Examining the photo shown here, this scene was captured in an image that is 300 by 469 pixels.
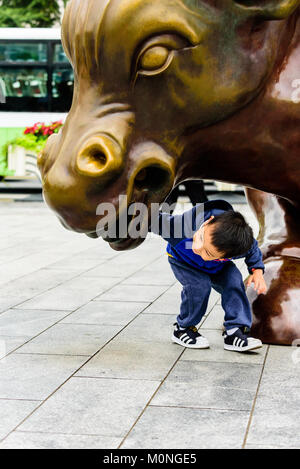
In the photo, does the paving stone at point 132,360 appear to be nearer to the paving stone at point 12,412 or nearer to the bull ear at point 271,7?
the paving stone at point 12,412

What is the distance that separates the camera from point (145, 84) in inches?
109

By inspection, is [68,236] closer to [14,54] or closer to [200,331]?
[200,331]

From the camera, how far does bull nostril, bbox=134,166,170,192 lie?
2.89 metres

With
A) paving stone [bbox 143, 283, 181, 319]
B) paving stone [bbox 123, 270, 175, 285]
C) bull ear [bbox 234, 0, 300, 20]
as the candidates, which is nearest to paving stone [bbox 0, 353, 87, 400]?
paving stone [bbox 143, 283, 181, 319]

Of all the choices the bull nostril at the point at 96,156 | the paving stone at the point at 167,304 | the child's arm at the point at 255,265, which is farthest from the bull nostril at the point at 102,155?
the paving stone at the point at 167,304

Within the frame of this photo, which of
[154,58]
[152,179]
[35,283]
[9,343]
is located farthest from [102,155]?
[35,283]

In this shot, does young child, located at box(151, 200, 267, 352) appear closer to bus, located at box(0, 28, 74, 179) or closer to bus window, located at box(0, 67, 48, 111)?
bus, located at box(0, 28, 74, 179)

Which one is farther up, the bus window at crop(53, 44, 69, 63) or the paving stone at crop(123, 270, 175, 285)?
the bus window at crop(53, 44, 69, 63)

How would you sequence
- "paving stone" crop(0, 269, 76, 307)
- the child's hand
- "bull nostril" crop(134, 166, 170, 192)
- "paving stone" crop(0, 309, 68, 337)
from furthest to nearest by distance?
1. "paving stone" crop(0, 269, 76, 307)
2. "paving stone" crop(0, 309, 68, 337)
3. the child's hand
4. "bull nostril" crop(134, 166, 170, 192)

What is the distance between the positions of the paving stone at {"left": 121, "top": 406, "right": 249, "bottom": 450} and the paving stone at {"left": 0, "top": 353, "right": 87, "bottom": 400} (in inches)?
20.7

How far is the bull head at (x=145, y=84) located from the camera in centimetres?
271

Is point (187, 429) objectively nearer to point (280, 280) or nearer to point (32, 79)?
point (280, 280)

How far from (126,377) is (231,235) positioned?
79 centimetres

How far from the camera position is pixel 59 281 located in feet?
18.3
